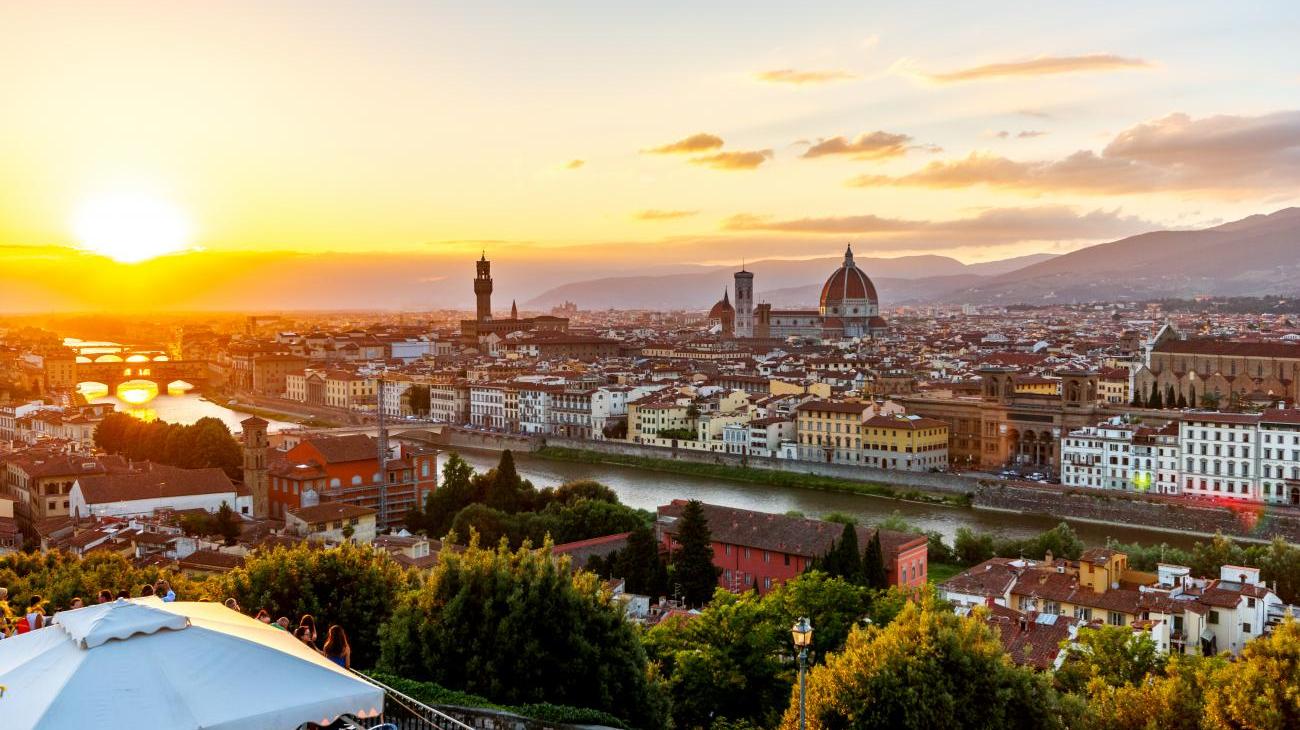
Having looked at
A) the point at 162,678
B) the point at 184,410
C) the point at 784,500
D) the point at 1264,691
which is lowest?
the point at 784,500

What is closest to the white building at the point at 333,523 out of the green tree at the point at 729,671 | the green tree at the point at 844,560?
the green tree at the point at 844,560

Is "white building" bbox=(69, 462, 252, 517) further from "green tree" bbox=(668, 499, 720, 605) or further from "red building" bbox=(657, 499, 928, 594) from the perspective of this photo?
"green tree" bbox=(668, 499, 720, 605)

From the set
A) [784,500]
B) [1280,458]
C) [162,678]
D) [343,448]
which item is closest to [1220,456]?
[1280,458]

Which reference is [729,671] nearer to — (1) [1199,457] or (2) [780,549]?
(2) [780,549]

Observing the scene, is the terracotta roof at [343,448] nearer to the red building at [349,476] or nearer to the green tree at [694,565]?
the red building at [349,476]

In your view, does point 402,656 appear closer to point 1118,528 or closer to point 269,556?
point 269,556
